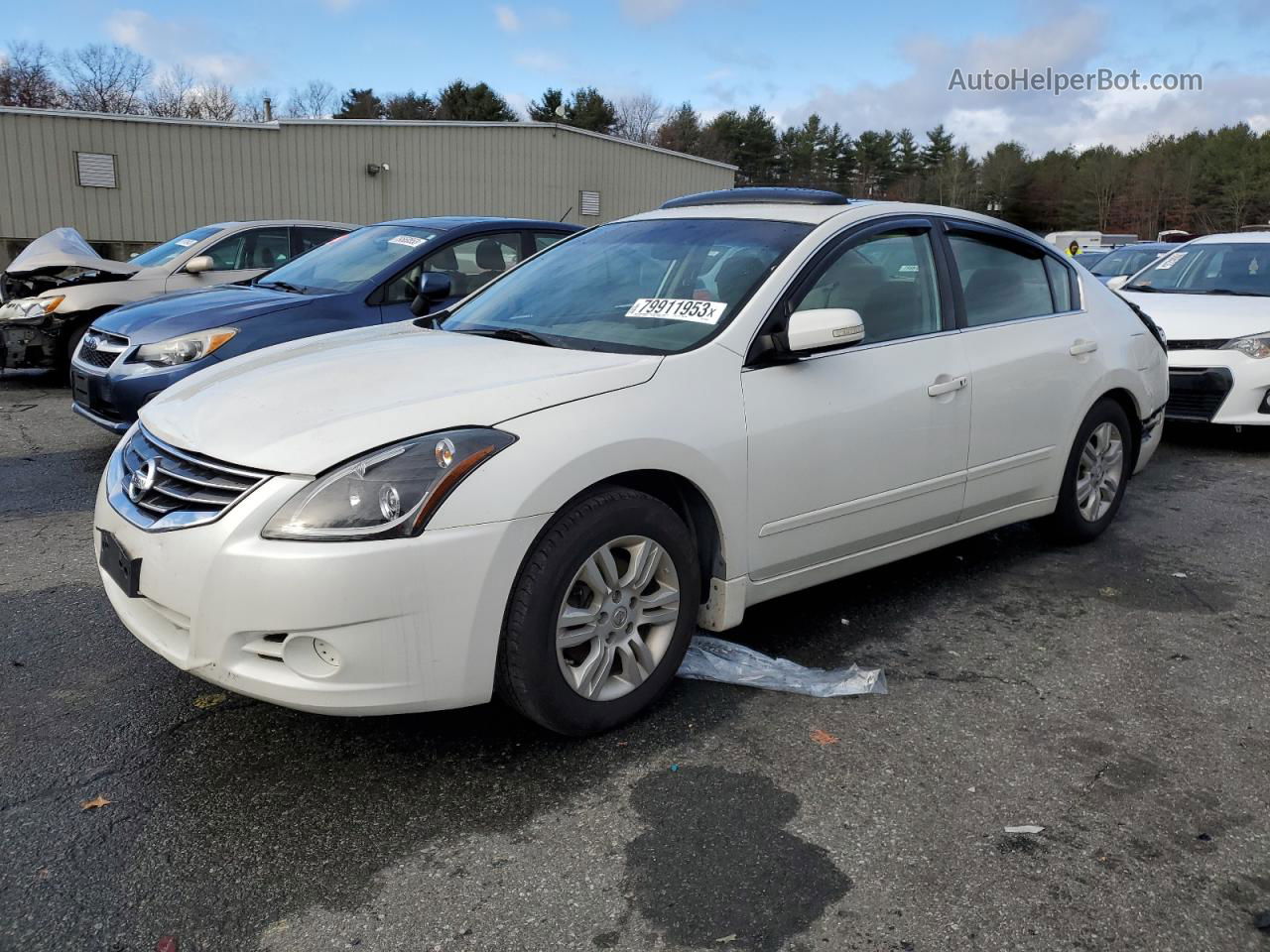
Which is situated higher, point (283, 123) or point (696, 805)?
point (283, 123)

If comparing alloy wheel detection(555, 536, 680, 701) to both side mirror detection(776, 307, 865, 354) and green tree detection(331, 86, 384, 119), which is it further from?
green tree detection(331, 86, 384, 119)

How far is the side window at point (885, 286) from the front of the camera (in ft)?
12.1

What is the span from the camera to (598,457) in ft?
9.29

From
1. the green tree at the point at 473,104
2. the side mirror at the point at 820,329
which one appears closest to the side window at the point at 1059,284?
the side mirror at the point at 820,329

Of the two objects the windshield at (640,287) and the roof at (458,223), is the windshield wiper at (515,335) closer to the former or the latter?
the windshield at (640,287)

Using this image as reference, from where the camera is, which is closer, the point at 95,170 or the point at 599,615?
the point at 599,615

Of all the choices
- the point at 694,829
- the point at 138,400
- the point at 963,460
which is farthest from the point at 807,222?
the point at 138,400

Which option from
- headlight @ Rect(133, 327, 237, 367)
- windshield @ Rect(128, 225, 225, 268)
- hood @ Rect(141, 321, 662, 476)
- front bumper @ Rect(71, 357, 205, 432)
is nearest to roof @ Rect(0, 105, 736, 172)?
windshield @ Rect(128, 225, 225, 268)

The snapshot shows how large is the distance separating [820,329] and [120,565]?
218 cm

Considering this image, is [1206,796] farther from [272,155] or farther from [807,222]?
[272,155]

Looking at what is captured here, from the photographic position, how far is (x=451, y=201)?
2625cm

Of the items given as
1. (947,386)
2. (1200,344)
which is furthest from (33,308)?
(1200,344)

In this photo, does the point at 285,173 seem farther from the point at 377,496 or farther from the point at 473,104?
the point at 473,104

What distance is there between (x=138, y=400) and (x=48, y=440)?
205 centimetres
